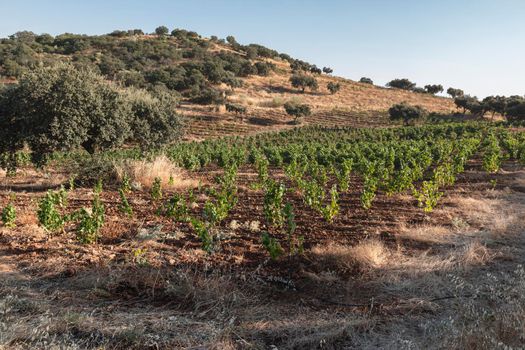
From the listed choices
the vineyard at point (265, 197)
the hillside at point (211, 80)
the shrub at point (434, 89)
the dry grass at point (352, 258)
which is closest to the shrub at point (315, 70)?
the hillside at point (211, 80)

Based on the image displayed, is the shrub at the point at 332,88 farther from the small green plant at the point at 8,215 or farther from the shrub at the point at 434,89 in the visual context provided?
the small green plant at the point at 8,215

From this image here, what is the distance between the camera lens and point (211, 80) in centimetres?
6022

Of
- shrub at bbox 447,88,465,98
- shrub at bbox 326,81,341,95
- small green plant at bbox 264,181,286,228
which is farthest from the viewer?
shrub at bbox 447,88,465,98

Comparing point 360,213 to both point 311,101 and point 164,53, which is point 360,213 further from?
point 164,53

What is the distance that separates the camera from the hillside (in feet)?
155

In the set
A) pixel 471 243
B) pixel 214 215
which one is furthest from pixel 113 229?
pixel 471 243

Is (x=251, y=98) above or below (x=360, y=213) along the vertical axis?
above

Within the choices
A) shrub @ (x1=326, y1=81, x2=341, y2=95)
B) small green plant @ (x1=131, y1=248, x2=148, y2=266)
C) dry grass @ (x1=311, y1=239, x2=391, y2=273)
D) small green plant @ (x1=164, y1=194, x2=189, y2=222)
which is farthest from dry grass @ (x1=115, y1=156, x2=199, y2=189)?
shrub @ (x1=326, y1=81, x2=341, y2=95)

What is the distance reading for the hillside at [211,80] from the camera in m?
47.3

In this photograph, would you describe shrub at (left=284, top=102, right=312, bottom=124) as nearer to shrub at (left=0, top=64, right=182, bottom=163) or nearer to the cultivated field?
shrub at (left=0, top=64, right=182, bottom=163)

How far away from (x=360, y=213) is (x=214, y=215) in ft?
15.4

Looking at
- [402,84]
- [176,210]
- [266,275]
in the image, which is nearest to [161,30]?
[402,84]

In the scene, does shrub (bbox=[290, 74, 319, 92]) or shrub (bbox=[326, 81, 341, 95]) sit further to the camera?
shrub (bbox=[326, 81, 341, 95])

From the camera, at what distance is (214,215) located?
7.98 m
